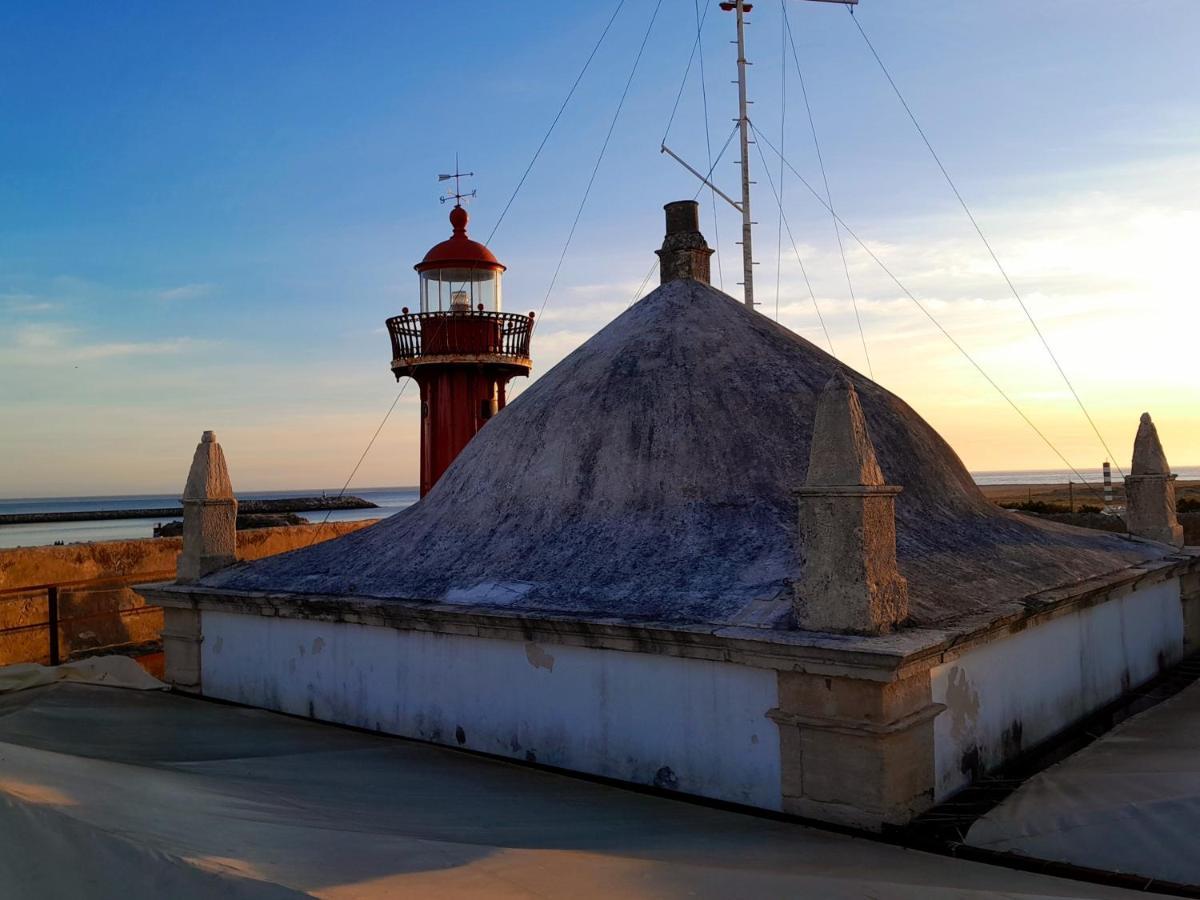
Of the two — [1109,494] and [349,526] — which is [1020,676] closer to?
[349,526]

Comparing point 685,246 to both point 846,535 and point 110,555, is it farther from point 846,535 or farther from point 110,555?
point 110,555

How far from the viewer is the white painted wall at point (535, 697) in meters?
6.45

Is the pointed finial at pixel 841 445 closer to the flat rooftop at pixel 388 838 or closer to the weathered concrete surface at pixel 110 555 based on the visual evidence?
the flat rooftop at pixel 388 838

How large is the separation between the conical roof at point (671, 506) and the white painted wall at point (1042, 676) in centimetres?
41

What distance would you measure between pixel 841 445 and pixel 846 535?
1.88 ft

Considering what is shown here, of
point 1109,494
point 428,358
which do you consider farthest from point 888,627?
point 1109,494

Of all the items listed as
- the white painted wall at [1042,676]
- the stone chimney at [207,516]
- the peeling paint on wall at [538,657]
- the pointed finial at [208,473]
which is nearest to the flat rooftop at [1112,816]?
the white painted wall at [1042,676]

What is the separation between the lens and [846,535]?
603cm

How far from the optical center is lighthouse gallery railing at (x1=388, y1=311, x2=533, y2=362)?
1502cm

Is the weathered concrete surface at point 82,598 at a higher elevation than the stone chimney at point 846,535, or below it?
below

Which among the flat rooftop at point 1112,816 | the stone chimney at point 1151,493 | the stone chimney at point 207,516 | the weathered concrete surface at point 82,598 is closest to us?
the flat rooftop at point 1112,816

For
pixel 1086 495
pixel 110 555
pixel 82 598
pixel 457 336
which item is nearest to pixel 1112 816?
pixel 457 336

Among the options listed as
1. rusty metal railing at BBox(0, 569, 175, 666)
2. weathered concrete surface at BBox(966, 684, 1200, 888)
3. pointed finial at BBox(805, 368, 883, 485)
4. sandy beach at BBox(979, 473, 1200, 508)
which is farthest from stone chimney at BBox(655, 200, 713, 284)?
sandy beach at BBox(979, 473, 1200, 508)

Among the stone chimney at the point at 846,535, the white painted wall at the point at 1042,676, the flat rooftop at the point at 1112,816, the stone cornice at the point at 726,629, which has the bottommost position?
the flat rooftop at the point at 1112,816
